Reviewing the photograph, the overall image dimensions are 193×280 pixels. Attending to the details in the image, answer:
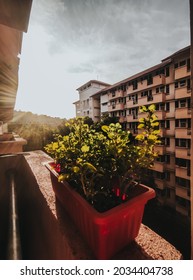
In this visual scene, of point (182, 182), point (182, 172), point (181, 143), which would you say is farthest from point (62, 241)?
point (182, 182)

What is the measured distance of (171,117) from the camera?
1653 centimetres

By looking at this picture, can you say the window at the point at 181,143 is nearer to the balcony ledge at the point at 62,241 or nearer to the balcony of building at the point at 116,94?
the balcony of building at the point at 116,94

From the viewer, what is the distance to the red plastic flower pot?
0.76 metres

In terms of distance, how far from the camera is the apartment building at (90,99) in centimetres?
2992

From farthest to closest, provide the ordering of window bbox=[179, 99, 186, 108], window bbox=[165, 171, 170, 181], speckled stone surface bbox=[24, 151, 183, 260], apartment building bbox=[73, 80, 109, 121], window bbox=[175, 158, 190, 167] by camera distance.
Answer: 1. apartment building bbox=[73, 80, 109, 121]
2. window bbox=[165, 171, 170, 181]
3. window bbox=[179, 99, 186, 108]
4. window bbox=[175, 158, 190, 167]
5. speckled stone surface bbox=[24, 151, 183, 260]

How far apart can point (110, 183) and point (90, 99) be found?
100 ft

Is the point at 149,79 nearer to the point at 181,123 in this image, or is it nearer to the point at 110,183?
the point at 181,123

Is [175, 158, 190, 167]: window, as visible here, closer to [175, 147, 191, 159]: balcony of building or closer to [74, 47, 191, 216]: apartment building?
[74, 47, 191, 216]: apartment building

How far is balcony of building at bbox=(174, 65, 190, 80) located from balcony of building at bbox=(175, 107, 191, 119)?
306 centimetres

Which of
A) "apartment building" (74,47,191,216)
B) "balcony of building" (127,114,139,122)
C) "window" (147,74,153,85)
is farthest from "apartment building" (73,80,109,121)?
"window" (147,74,153,85)

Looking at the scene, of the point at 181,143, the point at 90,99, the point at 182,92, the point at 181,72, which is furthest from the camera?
Answer: the point at 90,99

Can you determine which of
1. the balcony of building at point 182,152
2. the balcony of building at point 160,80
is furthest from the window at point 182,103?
the balcony of building at point 182,152
